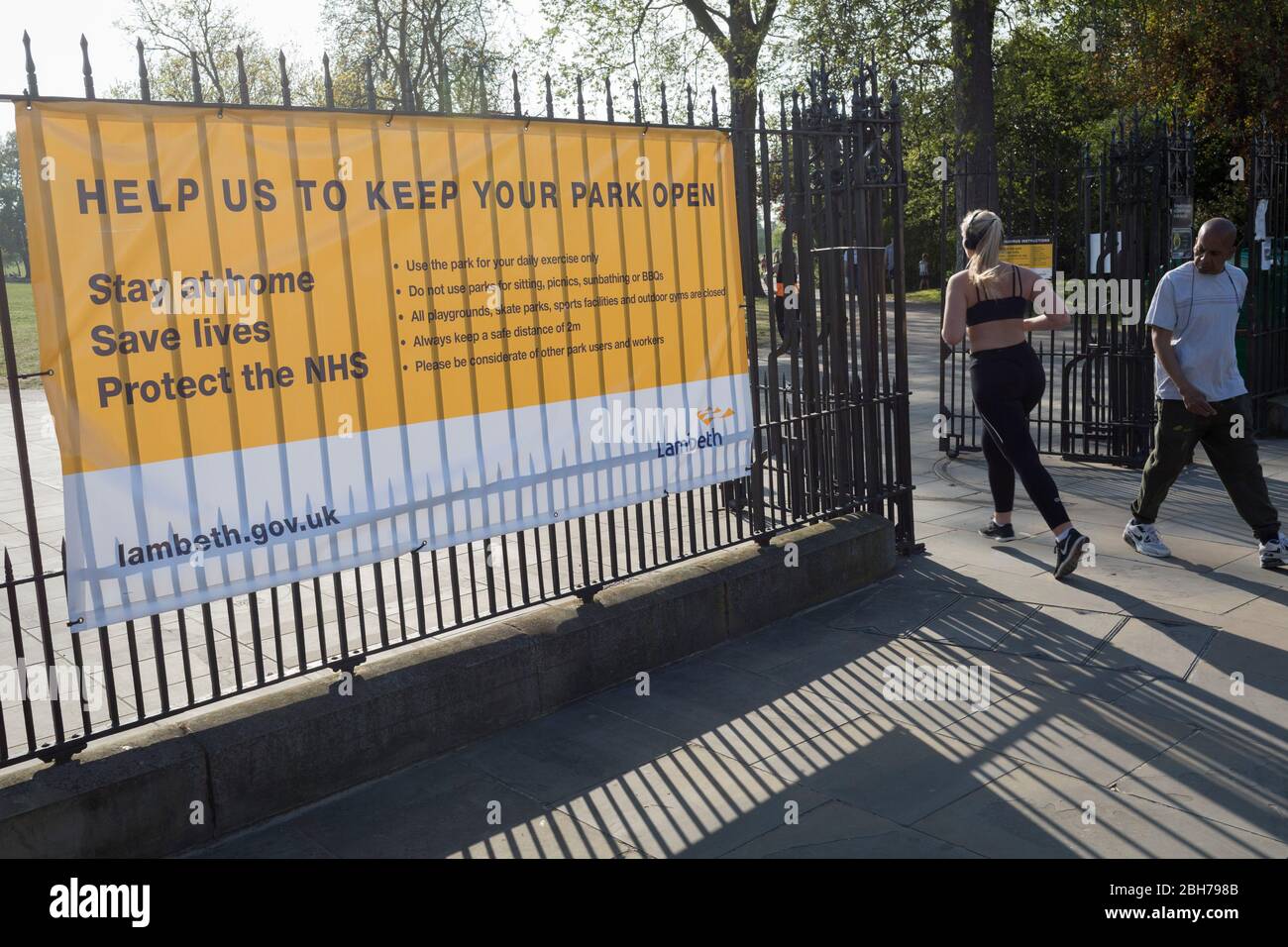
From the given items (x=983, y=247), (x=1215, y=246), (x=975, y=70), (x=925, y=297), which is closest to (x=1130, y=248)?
(x=1215, y=246)

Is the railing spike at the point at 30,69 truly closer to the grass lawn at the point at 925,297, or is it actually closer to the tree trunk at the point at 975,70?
the tree trunk at the point at 975,70

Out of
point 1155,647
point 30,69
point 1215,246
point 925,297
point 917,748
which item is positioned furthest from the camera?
point 925,297

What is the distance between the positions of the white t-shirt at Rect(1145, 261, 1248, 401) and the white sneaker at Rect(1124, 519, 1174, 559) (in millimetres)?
876

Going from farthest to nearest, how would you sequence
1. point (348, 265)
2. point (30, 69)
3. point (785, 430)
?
1. point (785, 430)
2. point (348, 265)
3. point (30, 69)

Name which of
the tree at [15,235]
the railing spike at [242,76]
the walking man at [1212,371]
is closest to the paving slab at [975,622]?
the walking man at [1212,371]

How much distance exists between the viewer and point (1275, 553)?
21.1ft

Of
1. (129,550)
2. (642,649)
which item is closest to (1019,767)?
(642,649)

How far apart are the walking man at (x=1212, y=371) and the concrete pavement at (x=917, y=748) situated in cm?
42
